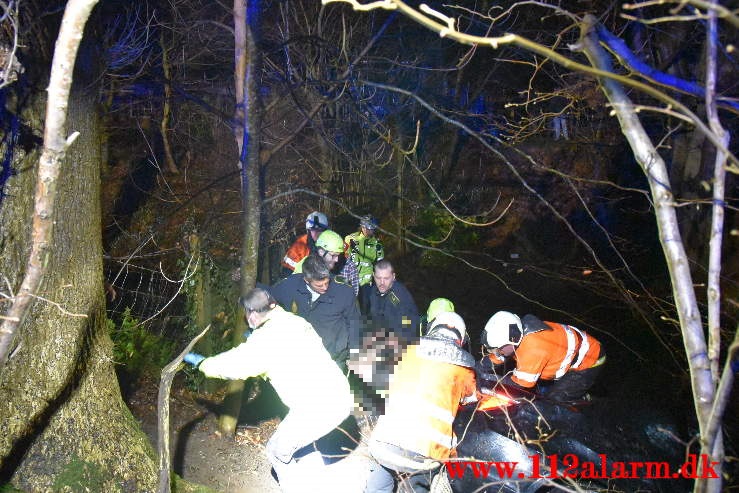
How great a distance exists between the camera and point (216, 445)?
16.9 feet

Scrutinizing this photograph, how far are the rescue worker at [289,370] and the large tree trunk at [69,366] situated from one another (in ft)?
2.21

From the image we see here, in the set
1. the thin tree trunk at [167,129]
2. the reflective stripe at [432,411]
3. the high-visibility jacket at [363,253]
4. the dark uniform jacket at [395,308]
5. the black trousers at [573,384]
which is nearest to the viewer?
the reflective stripe at [432,411]

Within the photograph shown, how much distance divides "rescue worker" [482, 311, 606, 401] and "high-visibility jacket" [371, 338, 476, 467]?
1168mm

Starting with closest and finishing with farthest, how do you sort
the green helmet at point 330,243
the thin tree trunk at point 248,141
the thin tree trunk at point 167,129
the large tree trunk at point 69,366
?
the large tree trunk at point 69,366
the thin tree trunk at point 248,141
the green helmet at point 330,243
the thin tree trunk at point 167,129

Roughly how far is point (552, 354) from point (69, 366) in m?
3.64

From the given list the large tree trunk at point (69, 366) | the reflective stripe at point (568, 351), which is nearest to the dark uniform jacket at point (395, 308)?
the reflective stripe at point (568, 351)

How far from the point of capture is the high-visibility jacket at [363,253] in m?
6.73

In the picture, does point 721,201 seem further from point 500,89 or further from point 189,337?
point 500,89

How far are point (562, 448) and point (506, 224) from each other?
1047cm

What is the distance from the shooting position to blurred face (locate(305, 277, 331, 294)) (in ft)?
16.6

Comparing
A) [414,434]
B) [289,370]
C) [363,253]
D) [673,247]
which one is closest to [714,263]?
[673,247]

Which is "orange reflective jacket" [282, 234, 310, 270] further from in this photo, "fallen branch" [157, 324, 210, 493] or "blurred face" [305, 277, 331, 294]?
"fallen branch" [157, 324, 210, 493]

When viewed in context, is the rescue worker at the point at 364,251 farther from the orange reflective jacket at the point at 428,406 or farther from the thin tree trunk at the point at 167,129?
the thin tree trunk at the point at 167,129

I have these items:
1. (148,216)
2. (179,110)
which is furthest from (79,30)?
(179,110)
